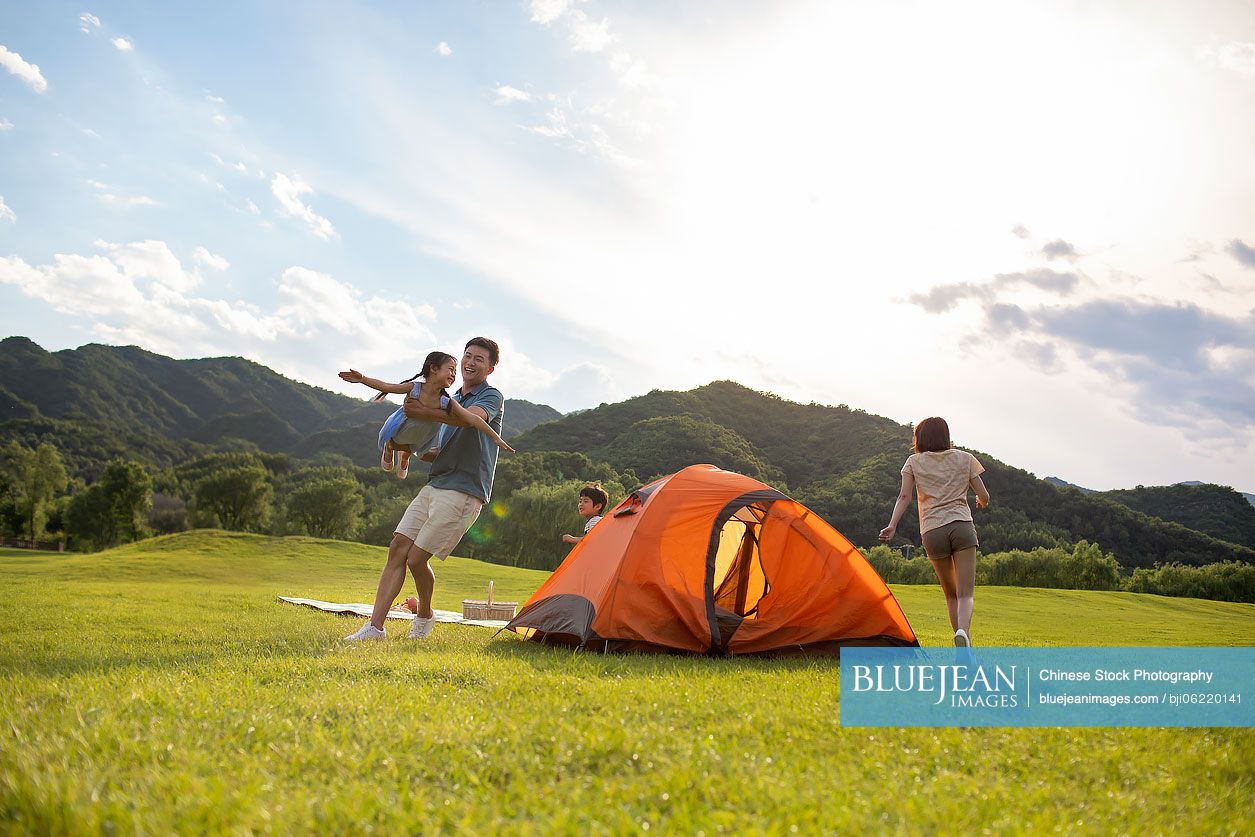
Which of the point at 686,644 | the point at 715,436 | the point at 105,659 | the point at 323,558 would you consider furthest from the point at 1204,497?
the point at 105,659

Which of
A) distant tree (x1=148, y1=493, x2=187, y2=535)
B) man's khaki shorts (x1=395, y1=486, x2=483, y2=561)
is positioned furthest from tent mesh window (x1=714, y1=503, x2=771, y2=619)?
distant tree (x1=148, y1=493, x2=187, y2=535)

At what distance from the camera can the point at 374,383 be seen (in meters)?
6.14

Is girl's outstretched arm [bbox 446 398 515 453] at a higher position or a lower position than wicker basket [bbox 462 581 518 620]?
higher

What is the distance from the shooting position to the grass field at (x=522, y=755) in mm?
2414

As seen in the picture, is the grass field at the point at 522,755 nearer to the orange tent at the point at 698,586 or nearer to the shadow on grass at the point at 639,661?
the shadow on grass at the point at 639,661

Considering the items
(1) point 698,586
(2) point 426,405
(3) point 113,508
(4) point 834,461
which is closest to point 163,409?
(3) point 113,508

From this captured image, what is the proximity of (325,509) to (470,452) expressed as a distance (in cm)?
5065

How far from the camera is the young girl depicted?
248 inches

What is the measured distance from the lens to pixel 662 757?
10.0 feet

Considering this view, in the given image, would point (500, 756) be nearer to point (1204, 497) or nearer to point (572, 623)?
point (572, 623)

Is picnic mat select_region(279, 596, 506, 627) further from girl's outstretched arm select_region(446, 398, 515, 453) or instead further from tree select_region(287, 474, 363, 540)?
tree select_region(287, 474, 363, 540)

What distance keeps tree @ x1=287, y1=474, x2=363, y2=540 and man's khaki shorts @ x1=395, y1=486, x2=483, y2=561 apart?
50235mm

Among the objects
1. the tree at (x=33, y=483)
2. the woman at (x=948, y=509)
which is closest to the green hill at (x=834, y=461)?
the woman at (x=948, y=509)

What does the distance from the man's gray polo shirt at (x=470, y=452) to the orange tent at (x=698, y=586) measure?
51.8 inches
